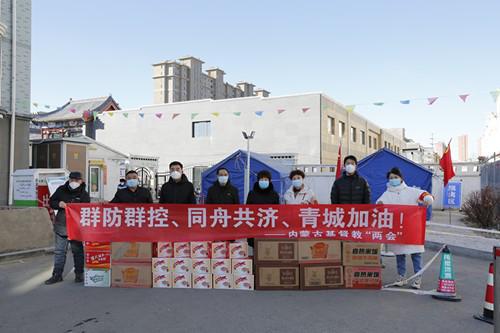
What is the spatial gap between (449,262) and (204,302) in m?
3.25

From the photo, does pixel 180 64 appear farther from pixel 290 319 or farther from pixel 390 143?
pixel 290 319

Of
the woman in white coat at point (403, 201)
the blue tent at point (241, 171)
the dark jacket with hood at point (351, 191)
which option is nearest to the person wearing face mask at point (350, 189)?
the dark jacket with hood at point (351, 191)

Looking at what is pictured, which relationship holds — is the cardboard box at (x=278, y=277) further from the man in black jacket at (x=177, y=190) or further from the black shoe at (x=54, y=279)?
the black shoe at (x=54, y=279)

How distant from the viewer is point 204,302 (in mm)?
5410

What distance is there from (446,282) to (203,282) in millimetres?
3340

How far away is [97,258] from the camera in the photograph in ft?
20.4

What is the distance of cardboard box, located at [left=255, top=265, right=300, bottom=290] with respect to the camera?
5980 millimetres

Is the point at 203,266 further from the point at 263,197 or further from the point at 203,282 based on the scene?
the point at 263,197

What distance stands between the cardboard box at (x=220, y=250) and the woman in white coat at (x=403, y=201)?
249 centimetres

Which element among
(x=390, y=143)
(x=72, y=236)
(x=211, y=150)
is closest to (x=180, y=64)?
(x=211, y=150)

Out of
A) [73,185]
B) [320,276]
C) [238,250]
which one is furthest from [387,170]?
[73,185]

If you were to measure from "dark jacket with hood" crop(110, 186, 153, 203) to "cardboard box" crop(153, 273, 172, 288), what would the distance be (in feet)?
4.10

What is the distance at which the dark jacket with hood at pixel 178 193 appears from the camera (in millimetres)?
6762

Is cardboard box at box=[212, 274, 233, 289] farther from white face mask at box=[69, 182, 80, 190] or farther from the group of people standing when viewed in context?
white face mask at box=[69, 182, 80, 190]
